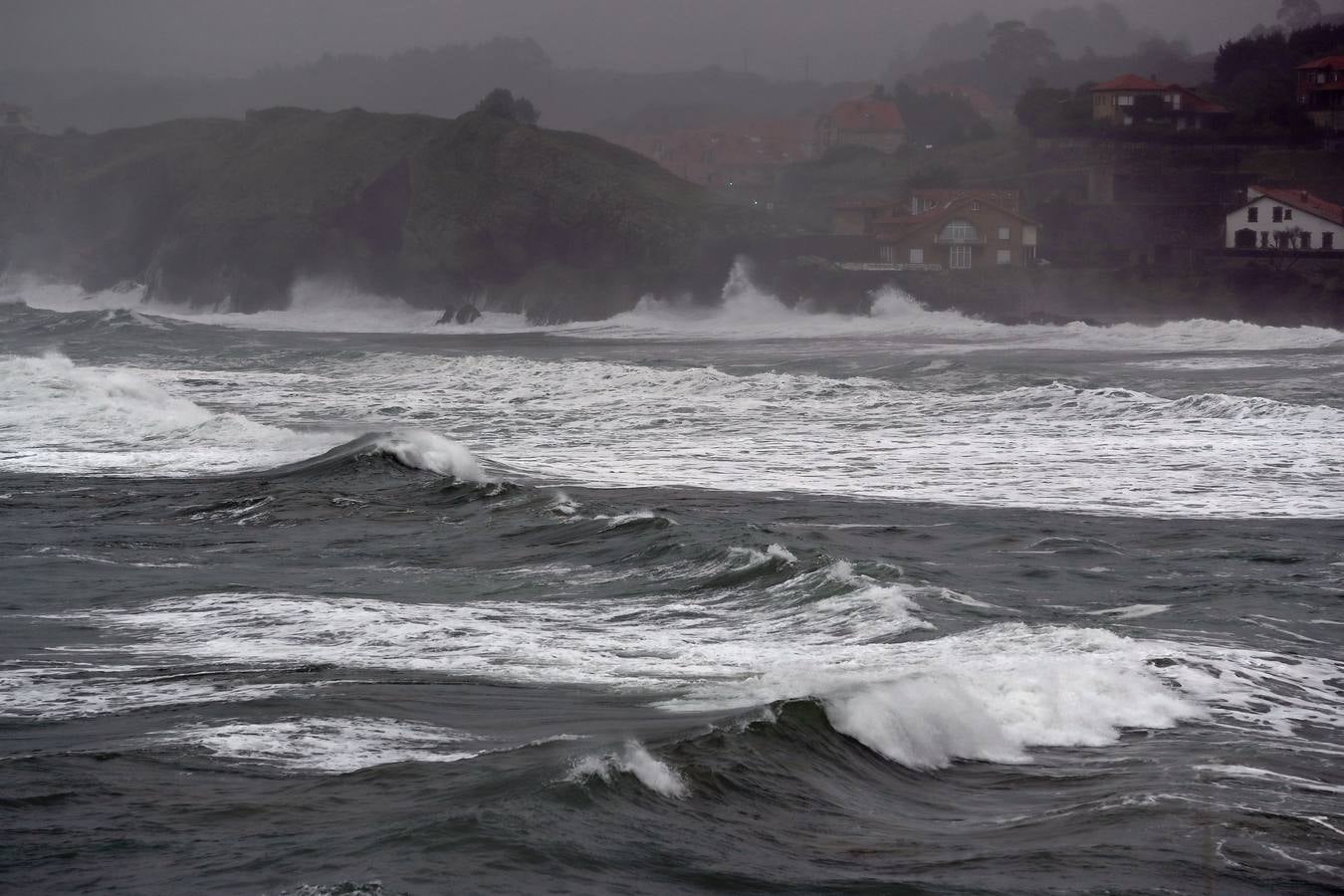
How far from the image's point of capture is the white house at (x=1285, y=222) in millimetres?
57500

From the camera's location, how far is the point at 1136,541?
12906 millimetres

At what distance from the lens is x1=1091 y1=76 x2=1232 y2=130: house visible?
71188 mm

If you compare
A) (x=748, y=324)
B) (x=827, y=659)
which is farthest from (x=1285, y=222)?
(x=827, y=659)

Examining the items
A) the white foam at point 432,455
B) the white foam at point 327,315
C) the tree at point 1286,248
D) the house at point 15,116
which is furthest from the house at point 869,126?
the white foam at point 432,455

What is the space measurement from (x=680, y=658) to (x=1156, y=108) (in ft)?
228

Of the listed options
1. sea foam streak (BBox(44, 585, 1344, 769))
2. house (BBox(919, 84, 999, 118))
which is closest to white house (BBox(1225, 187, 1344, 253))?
house (BBox(919, 84, 999, 118))

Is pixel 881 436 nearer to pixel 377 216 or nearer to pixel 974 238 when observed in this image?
pixel 974 238

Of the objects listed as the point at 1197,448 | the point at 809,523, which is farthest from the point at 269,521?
the point at 1197,448

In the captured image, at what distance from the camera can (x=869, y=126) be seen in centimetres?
10406

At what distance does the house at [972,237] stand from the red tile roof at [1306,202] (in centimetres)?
985

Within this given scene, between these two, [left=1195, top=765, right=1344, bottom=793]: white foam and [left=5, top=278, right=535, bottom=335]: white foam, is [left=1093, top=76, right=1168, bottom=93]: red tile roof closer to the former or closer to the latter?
[left=5, top=278, right=535, bottom=335]: white foam

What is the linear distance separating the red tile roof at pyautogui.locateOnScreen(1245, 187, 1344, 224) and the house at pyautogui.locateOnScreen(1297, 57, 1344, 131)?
10.7 m

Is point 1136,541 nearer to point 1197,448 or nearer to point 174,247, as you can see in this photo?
point 1197,448

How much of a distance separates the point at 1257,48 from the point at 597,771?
87.9 meters
